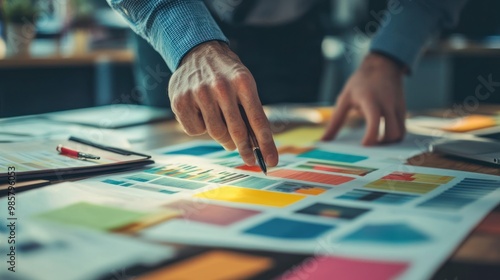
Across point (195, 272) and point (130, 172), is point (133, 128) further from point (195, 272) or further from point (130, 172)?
point (195, 272)

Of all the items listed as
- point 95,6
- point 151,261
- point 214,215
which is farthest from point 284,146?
point 95,6

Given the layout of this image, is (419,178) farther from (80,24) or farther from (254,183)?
(80,24)

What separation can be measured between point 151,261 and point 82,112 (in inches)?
43.4

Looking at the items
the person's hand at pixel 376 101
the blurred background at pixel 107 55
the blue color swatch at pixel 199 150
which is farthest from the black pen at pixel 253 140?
the blurred background at pixel 107 55

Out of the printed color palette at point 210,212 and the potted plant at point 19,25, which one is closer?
the printed color palette at point 210,212

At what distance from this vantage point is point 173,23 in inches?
36.3

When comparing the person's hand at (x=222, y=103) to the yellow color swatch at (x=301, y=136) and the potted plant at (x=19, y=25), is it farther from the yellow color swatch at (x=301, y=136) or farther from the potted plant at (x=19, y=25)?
the potted plant at (x=19, y=25)

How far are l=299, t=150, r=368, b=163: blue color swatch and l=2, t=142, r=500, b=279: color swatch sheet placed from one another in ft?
0.05

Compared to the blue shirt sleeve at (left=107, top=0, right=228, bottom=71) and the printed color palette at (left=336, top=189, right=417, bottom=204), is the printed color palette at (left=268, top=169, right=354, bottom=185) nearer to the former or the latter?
the printed color palette at (left=336, top=189, right=417, bottom=204)

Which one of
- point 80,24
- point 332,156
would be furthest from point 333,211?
point 80,24

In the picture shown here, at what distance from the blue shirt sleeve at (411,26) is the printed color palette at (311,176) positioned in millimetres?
485

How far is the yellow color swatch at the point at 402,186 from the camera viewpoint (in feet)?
2.31

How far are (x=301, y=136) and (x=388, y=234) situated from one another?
65 centimetres

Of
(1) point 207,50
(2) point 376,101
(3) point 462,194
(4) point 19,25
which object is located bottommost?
(3) point 462,194
